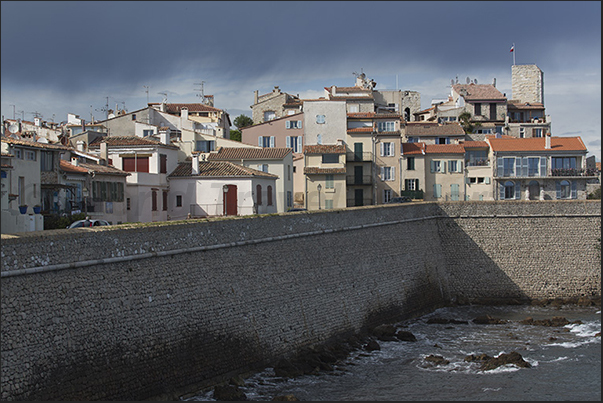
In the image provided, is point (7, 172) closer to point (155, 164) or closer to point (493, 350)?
point (155, 164)

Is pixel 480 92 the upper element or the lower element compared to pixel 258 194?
upper

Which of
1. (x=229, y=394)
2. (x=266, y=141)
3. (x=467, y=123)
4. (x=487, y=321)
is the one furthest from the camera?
(x=467, y=123)

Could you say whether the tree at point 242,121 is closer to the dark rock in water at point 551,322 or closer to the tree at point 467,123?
the tree at point 467,123

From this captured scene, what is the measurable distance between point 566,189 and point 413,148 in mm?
11164

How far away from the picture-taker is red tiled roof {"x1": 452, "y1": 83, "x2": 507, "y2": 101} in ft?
221

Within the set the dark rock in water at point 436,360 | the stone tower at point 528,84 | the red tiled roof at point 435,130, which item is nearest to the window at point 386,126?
the red tiled roof at point 435,130

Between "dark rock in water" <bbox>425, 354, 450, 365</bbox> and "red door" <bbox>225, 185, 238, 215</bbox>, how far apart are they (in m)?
15.4

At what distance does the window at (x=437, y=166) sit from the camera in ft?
167

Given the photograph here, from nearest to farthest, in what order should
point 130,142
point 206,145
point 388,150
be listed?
point 130,142 < point 206,145 < point 388,150

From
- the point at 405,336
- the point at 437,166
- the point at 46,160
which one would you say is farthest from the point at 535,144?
the point at 46,160

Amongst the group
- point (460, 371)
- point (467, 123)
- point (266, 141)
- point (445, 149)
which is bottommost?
point (460, 371)

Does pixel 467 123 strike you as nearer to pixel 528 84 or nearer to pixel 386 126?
pixel 386 126

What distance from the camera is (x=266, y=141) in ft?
176

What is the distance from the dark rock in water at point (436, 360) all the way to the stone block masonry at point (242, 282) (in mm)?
3477
